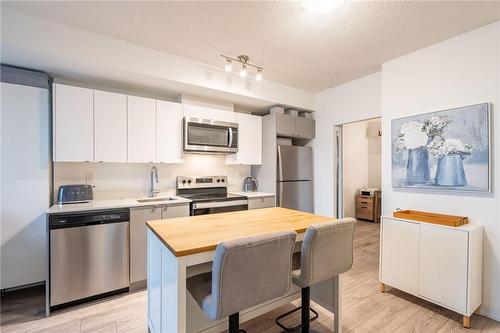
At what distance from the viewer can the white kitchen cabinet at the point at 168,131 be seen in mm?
3029

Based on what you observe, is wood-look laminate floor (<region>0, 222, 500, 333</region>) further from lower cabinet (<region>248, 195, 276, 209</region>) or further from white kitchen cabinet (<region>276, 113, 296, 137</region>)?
white kitchen cabinet (<region>276, 113, 296, 137</region>)

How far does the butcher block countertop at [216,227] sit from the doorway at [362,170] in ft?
12.2

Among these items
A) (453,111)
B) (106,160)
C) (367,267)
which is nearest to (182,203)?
(106,160)

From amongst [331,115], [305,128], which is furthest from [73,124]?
[331,115]

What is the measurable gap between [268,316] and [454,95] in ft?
9.24

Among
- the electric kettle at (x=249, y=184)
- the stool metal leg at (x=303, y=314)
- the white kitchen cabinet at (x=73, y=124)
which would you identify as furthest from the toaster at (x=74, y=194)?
the stool metal leg at (x=303, y=314)

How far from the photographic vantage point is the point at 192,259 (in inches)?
48.5

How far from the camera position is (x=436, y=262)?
2.14 m

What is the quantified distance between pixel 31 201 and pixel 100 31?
6.02 feet

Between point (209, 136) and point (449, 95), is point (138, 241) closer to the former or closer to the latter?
point (209, 136)

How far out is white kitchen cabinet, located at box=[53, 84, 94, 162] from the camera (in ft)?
7.96

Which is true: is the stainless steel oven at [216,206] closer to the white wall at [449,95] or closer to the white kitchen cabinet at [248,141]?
the white kitchen cabinet at [248,141]

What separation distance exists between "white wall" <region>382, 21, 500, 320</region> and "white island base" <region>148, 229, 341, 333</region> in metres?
1.48

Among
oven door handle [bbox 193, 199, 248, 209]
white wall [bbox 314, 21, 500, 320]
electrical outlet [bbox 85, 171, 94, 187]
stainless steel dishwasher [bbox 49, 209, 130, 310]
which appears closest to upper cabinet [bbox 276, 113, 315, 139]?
white wall [bbox 314, 21, 500, 320]
